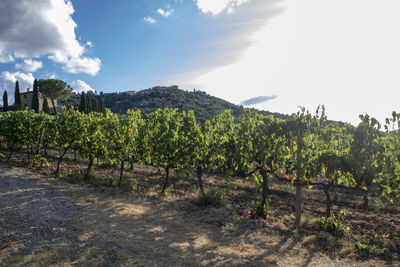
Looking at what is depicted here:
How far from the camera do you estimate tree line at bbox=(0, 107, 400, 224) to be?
10.4 m

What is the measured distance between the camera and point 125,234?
9695mm

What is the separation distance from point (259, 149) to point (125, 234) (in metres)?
7.88

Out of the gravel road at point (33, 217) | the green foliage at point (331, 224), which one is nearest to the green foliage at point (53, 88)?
the gravel road at point (33, 217)

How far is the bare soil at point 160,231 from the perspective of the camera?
8.01 meters

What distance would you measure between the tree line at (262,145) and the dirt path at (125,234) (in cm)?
274

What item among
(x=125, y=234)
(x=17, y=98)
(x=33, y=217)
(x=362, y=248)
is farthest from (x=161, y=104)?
(x=362, y=248)

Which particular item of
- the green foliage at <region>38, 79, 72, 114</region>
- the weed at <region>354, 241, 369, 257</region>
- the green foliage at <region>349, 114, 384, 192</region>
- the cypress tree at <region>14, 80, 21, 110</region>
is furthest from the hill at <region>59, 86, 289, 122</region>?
the weed at <region>354, 241, 369, 257</region>

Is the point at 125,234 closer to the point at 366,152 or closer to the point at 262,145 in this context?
the point at 262,145

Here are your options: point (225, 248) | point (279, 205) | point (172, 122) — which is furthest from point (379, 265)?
point (172, 122)

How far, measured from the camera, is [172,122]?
615 inches

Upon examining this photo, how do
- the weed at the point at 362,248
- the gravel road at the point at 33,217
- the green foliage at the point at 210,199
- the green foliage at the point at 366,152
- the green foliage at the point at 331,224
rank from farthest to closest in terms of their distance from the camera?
1. the green foliage at the point at 210,199
2. the green foliage at the point at 331,224
3. the green foliage at the point at 366,152
4. the weed at the point at 362,248
5. the gravel road at the point at 33,217

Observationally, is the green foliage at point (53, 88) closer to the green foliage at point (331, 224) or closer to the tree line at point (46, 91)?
the tree line at point (46, 91)

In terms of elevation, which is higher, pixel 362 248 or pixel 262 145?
pixel 262 145

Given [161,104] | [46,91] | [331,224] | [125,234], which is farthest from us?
[161,104]
